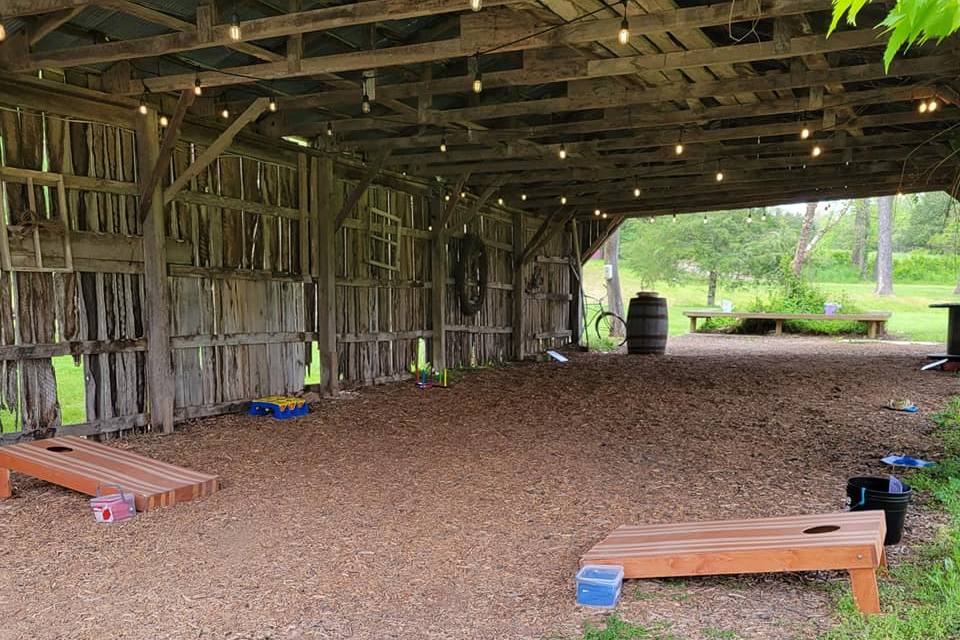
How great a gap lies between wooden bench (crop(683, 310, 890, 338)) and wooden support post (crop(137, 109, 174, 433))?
14881 millimetres

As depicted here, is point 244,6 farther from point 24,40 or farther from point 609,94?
point 609,94

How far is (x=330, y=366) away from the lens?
24.2 feet

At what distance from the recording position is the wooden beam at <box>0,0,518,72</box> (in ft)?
12.0

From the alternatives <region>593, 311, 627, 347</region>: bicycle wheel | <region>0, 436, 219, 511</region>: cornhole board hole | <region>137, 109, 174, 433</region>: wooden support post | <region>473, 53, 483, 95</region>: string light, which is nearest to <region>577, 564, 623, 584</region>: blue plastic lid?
<region>0, 436, 219, 511</region>: cornhole board hole

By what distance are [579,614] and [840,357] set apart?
1060 centimetres

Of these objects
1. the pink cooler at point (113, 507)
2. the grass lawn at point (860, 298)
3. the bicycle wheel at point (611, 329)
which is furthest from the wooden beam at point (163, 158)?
the grass lawn at point (860, 298)

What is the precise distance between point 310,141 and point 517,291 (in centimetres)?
542

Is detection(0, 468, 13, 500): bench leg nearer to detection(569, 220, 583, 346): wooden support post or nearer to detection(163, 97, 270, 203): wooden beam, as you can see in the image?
detection(163, 97, 270, 203): wooden beam

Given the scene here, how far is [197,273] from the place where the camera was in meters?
5.88

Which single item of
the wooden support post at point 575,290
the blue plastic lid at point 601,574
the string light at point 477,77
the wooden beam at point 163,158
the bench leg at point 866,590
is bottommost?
the blue plastic lid at point 601,574

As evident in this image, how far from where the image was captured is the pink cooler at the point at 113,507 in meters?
3.49

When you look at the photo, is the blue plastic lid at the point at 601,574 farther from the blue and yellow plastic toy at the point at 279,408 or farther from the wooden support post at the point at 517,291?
the wooden support post at the point at 517,291

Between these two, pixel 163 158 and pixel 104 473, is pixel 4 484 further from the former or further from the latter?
pixel 163 158

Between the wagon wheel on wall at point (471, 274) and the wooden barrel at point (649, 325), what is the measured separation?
340 centimetres
